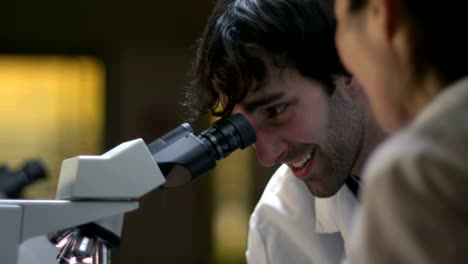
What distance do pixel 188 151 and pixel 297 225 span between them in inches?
26.2

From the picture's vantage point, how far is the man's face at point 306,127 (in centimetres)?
167

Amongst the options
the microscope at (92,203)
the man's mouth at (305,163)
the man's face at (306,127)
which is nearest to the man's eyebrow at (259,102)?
the man's face at (306,127)

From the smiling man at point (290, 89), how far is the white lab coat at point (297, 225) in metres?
0.03

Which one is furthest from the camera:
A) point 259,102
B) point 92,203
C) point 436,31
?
point 259,102

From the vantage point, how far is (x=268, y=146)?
1.67 metres

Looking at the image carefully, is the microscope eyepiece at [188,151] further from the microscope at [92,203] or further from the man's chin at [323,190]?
the man's chin at [323,190]

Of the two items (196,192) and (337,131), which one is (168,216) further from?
(337,131)

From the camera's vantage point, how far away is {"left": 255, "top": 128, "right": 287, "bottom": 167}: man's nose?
1.67 meters

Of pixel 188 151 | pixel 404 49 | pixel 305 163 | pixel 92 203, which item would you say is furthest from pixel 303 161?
pixel 404 49

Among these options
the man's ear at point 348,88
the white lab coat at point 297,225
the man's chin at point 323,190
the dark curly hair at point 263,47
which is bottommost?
the white lab coat at point 297,225

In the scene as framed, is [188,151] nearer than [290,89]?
Yes

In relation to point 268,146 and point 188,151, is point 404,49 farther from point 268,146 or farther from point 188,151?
point 268,146

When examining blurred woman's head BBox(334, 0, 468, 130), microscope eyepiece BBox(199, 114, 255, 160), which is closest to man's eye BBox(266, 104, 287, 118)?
microscope eyepiece BBox(199, 114, 255, 160)

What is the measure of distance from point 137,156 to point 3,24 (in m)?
4.36
